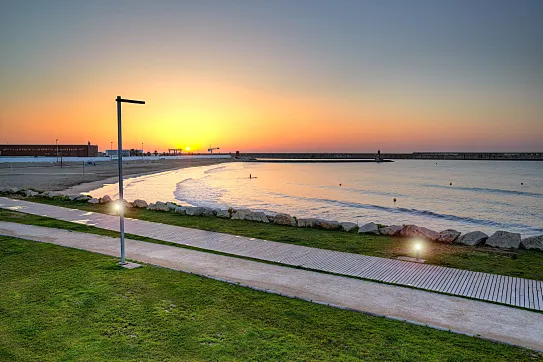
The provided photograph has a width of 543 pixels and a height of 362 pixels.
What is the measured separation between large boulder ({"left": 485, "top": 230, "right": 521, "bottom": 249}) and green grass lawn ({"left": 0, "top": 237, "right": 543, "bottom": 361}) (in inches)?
278

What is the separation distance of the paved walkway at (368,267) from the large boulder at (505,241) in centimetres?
330

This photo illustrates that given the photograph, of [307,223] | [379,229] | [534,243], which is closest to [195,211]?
[307,223]

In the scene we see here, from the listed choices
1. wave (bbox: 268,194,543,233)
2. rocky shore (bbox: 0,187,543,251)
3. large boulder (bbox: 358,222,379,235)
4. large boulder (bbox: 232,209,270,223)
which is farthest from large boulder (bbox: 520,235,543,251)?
wave (bbox: 268,194,543,233)

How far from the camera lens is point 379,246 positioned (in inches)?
428

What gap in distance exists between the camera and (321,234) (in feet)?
41.4

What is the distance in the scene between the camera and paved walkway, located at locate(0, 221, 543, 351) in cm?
547

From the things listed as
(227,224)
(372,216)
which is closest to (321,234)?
(227,224)

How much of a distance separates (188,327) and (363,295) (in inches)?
124

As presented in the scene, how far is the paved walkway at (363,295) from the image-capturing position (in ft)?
18.0

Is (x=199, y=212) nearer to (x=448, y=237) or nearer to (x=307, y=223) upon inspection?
(x=307, y=223)

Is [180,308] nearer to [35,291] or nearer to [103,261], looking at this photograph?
[35,291]

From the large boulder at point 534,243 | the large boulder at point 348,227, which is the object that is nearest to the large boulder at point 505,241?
the large boulder at point 534,243

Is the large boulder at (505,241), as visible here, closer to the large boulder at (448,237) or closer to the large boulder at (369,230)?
the large boulder at (448,237)

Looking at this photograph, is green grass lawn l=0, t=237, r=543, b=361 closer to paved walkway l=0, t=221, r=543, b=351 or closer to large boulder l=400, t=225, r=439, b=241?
paved walkway l=0, t=221, r=543, b=351
